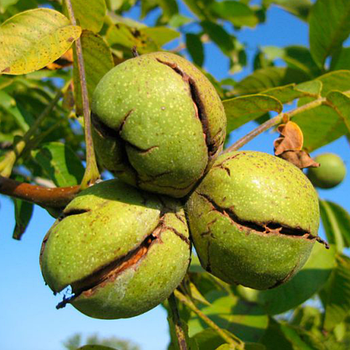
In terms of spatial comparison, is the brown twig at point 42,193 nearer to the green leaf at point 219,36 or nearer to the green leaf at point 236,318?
the green leaf at point 236,318

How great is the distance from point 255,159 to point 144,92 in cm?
47

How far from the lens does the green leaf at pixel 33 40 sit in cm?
167

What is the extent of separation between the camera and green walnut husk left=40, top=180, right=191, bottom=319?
4.83 feet

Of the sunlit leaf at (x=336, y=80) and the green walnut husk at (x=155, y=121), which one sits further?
the sunlit leaf at (x=336, y=80)

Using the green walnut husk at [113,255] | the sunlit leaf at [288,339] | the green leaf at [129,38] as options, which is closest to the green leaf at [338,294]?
the sunlit leaf at [288,339]

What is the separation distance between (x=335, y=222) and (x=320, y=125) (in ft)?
2.96

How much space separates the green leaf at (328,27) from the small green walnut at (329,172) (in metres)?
0.99

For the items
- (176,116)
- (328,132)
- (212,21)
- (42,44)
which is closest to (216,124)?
(176,116)

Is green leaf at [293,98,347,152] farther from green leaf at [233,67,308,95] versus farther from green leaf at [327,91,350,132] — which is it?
green leaf at [233,67,308,95]

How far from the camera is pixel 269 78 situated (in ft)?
10.2

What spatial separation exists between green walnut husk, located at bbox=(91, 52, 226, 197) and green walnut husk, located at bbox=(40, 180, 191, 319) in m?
0.13

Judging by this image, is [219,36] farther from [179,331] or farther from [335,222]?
[179,331]

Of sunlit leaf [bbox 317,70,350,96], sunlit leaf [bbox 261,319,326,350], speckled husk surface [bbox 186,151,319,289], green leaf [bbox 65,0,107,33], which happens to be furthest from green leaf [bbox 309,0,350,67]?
sunlit leaf [bbox 261,319,326,350]

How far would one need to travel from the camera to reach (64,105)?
2.82m
